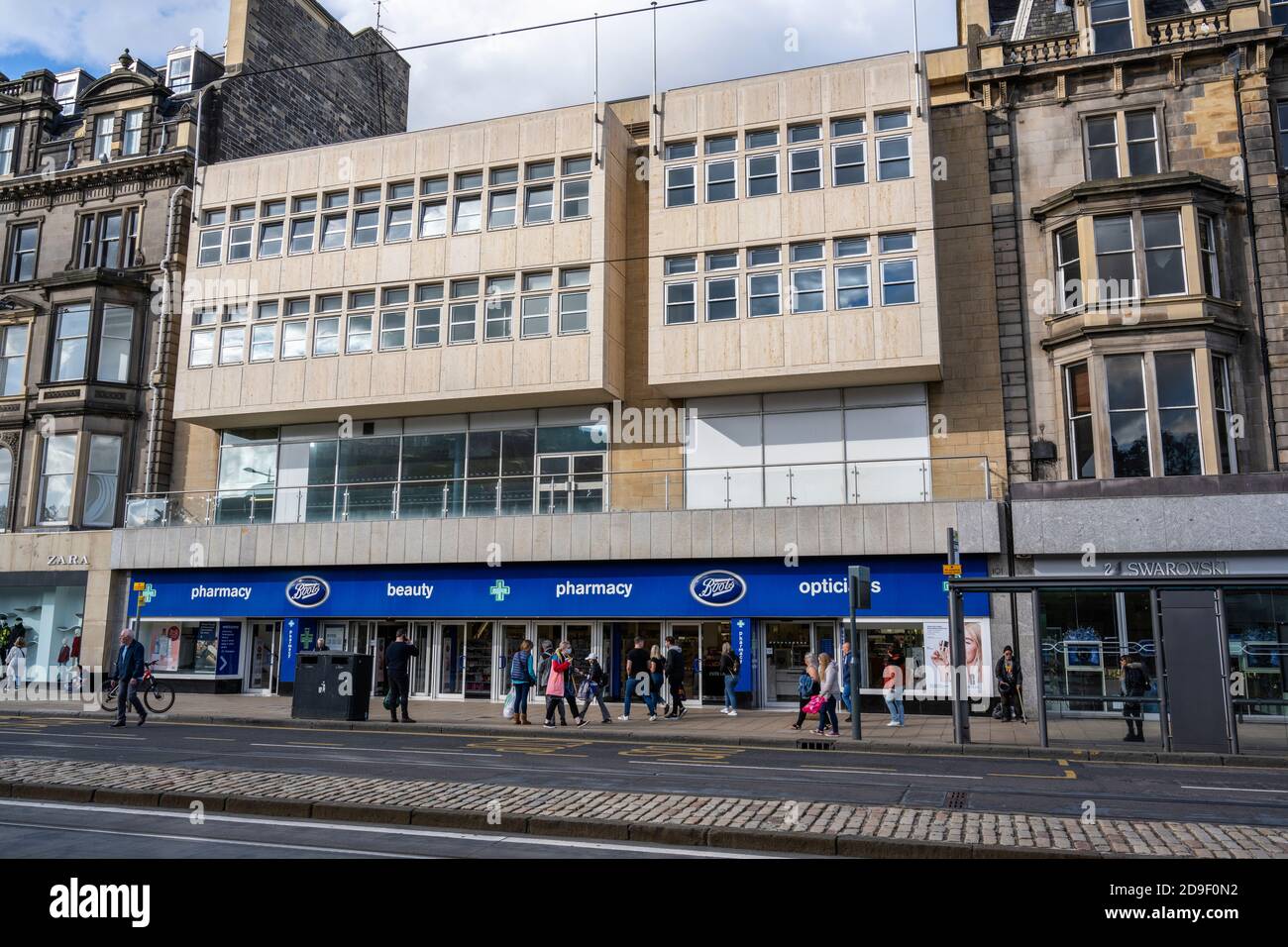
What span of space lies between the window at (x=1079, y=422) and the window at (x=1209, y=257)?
3232 mm

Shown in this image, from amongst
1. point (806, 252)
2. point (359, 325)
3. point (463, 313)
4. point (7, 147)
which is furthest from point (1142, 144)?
point (7, 147)

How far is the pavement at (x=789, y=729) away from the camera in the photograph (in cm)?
1582

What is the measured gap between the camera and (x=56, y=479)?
105ft

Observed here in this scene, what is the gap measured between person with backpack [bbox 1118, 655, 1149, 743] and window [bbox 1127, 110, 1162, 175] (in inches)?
522

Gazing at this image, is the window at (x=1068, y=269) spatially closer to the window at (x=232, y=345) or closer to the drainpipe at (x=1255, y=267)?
the drainpipe at (x=1255, y=267)

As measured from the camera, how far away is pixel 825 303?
24859 millimetres

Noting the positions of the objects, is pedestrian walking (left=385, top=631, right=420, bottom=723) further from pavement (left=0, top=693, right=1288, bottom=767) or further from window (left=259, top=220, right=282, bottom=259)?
window (left=259, top=220, right=282, bottom=259)

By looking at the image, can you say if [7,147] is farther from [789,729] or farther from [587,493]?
[789,729]

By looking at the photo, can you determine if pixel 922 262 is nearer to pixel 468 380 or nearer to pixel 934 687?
pixel 934 687

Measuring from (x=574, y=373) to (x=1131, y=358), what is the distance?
1366cm

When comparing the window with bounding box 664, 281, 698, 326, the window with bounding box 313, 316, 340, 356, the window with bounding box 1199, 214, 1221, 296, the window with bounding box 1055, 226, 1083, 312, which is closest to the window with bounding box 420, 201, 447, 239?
the window with bounding box 313, 316, 340, 356

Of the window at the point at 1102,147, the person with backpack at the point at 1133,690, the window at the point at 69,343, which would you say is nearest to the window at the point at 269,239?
the window at the point at 69,343

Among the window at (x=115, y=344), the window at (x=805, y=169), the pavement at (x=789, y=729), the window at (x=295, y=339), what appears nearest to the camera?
the pavement at (x=789, y=729)

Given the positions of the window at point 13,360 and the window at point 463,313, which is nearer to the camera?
the window at point 463,313
